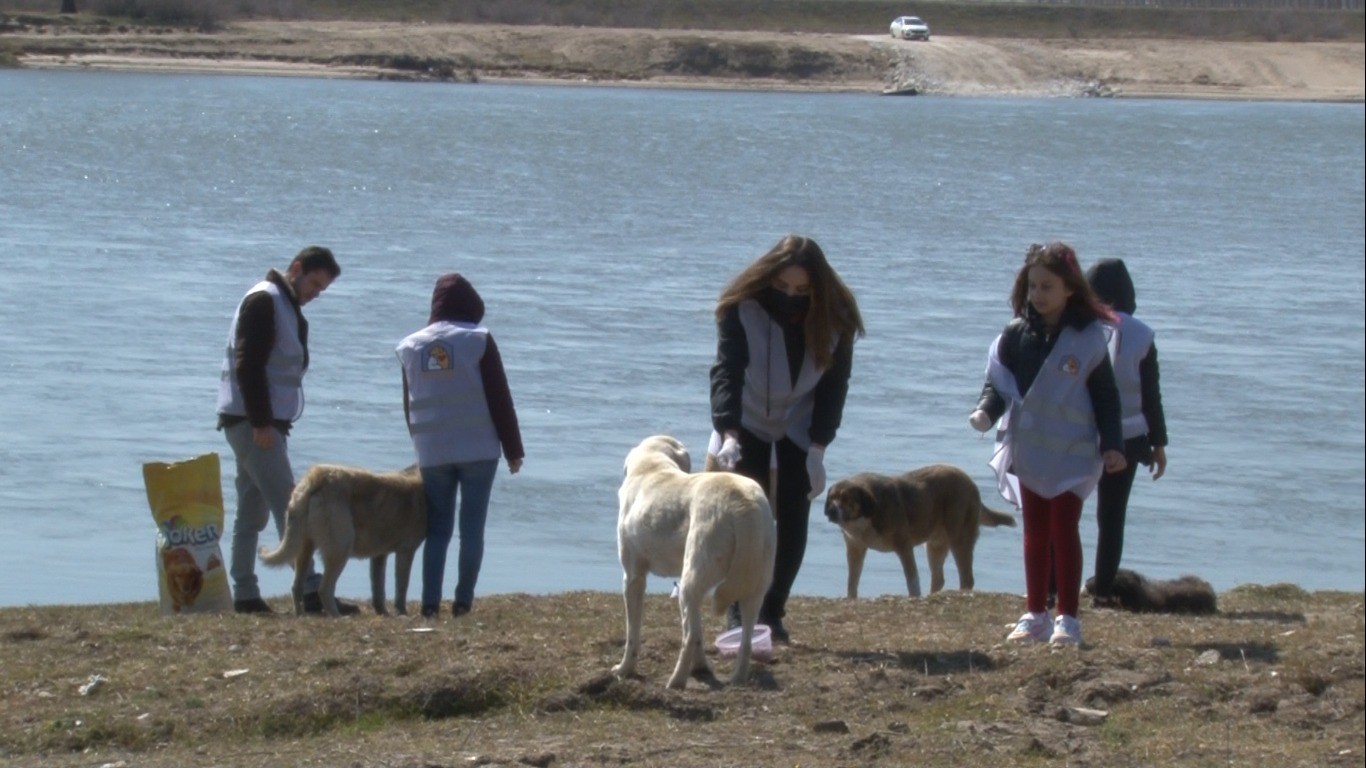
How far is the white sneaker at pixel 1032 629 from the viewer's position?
7.36 m

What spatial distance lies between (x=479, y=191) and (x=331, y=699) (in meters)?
31.1

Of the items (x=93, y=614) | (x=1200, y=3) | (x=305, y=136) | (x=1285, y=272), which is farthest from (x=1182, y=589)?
(x=305, y=136)

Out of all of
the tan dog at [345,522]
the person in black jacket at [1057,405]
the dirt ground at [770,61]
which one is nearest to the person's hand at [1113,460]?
the person in black jacket at [1057,405]

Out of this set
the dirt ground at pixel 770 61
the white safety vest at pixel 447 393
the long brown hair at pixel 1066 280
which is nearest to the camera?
the long brown hair at pixel 1066 280

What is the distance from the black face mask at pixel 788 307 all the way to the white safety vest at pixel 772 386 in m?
0.04

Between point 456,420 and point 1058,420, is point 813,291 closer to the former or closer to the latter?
point 1058,420

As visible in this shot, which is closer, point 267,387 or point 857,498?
point 267,387

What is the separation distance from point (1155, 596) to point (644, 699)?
11.5 ft

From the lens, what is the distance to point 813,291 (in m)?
7.12

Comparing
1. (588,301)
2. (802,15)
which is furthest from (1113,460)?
(802,15)

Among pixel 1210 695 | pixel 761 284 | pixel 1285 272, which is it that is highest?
pixel 761 284

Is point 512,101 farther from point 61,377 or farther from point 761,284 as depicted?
point 761,284

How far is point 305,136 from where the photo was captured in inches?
1752

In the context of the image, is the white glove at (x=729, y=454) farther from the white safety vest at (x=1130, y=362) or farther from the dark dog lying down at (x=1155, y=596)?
the dark dog lying down at (x=1155, y=596)
